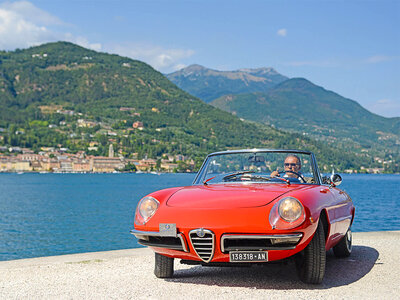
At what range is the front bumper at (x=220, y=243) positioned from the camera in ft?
17.0

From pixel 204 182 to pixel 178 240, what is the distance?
4.71 ft

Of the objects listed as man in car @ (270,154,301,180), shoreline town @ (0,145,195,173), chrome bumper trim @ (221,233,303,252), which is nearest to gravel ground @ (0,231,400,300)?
chrome bumper trim @ (221,233,303,252)

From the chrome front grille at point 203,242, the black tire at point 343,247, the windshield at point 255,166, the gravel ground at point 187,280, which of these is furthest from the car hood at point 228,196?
the black tire at point 343,247

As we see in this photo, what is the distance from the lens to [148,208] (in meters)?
5.84

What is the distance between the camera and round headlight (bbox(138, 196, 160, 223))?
579 cm

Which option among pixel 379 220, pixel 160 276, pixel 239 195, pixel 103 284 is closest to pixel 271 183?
pixel 239 195

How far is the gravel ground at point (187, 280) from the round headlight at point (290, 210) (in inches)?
28.4

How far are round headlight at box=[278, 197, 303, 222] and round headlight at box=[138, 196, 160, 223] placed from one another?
1.37m

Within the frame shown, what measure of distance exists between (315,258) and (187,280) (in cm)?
144

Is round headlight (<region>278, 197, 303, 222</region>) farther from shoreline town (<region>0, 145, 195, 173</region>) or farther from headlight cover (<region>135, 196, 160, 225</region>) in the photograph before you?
shoreline town (<region>0, 145, 195, 173</region>)

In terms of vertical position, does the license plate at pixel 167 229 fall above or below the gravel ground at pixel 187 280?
above

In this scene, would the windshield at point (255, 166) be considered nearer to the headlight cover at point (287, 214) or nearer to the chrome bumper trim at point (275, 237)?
the headlight cover at point (287, 214)

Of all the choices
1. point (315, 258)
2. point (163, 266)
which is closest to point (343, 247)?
point (315, 258)

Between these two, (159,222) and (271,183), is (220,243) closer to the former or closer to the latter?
(159,222)
